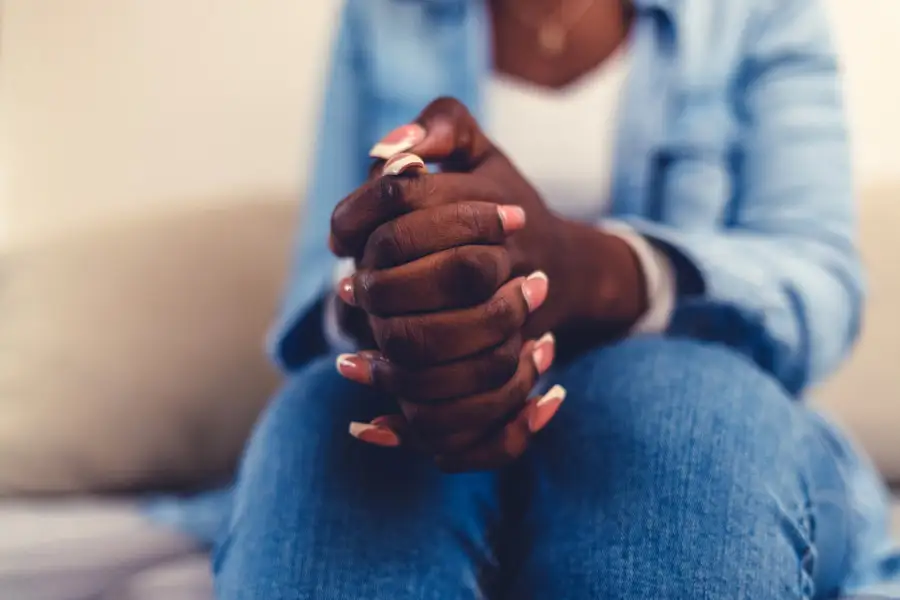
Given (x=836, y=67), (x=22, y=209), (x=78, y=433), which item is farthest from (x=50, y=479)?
(x=836, y=67)

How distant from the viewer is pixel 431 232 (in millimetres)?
361

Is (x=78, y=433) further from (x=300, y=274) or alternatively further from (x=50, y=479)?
(x=300, y=274)

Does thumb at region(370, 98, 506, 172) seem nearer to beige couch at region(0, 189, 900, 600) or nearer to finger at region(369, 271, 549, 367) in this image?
finger at region(369, 271, 549, 367)

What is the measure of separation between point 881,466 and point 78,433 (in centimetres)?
77

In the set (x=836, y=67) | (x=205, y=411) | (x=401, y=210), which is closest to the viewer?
(x=401, y=210)

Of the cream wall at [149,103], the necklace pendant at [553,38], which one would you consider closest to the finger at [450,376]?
the necklace pendant at [553,38]

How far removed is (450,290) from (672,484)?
0.14 meters

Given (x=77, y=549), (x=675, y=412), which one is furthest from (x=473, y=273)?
(x=77, y=549)

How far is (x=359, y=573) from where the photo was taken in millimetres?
378

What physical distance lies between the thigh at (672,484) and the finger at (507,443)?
0.08 ft

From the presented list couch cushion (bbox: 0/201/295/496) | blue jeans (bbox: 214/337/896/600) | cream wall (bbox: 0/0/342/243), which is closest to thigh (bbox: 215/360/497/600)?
blue jeans (bbox: 214/337/896/600)

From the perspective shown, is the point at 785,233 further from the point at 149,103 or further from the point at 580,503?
the point at 149,103

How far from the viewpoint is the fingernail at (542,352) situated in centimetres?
41

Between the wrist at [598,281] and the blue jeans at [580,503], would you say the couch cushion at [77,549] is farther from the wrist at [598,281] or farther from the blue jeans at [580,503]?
the wrist at [598,281]
